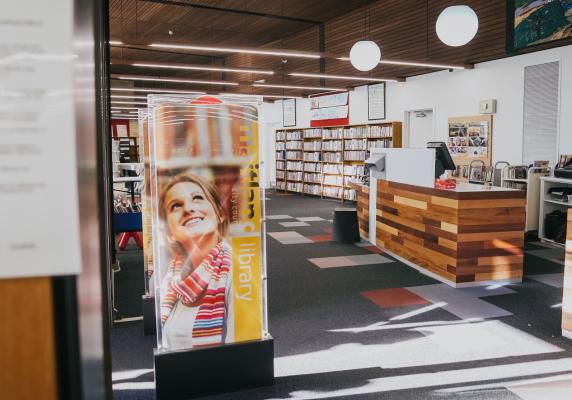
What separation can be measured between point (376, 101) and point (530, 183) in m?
5.54

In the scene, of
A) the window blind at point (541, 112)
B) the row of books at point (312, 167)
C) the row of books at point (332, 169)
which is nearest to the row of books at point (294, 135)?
the row of books at point (312, 167)

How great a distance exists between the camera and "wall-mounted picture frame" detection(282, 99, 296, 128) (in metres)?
16.5

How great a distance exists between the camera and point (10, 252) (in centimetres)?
70

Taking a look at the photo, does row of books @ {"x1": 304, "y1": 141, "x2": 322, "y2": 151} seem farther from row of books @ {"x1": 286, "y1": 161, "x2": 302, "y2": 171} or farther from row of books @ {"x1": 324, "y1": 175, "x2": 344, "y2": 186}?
row of books @ {"x1": 324, "y1": 175, "x2": 344, "y2": 186}

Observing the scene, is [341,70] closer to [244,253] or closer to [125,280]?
[125,280]

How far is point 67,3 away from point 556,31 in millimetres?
8354

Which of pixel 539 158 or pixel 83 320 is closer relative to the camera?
pixel 83 320

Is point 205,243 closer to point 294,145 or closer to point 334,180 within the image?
point 334,180

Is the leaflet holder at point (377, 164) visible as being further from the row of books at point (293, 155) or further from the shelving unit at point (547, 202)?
the row of books at point (293, 155)

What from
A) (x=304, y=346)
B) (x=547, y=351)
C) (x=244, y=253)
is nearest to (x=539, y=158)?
(x=547, y=351)

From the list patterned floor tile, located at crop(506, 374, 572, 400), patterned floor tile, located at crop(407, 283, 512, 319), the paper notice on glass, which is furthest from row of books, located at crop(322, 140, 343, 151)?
the paper notice on glass

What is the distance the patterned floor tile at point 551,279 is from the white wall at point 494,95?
300 cm

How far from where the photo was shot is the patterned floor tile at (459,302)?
A: 14.5 feet

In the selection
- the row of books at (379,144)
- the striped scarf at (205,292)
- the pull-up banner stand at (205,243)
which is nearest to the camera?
the pull-up banner stand at (205,243)
